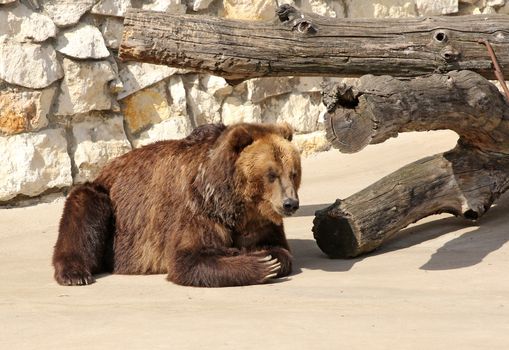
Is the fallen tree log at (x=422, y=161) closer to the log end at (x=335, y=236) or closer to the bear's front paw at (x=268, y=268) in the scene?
the log end at (x=335, y=236)

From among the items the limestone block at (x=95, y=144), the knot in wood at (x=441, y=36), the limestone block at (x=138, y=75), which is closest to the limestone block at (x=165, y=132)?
the limestone block at (x=95, y=144)

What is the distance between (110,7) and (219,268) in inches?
159

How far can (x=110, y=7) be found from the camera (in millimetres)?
9836

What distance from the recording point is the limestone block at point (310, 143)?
35.4 feet

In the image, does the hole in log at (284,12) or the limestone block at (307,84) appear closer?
the hole in log at (284,12)

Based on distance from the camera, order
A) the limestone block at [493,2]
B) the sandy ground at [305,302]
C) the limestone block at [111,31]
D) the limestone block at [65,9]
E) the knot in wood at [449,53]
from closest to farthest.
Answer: the sandy ground at [305,302]
the knot in wood at [449,53]
the limestone block at [65,9]
the limestone block at [111,31]
the limestone block at [493,2]

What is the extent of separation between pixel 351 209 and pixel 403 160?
3.09 meters

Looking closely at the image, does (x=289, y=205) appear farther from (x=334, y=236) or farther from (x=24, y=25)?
(x=24, y=25)

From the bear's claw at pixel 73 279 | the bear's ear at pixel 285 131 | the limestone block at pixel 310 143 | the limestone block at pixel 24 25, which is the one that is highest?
the limestone block at pixel 24 25

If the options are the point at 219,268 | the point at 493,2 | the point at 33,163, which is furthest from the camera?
the point at 493,2

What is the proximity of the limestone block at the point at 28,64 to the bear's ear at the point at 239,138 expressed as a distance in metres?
3.28

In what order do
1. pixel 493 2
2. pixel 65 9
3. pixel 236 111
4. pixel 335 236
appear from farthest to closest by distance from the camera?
pixel 493 2 → pixel 236 111 → pixel 65 9 → pixel 335 236

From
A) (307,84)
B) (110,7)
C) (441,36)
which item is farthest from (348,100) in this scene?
(307,84)

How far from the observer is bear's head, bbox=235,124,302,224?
6641 mm
